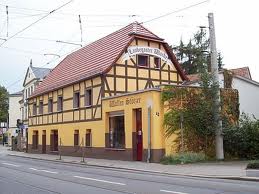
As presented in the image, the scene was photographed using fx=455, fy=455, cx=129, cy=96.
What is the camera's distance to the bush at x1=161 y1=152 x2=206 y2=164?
25172mm

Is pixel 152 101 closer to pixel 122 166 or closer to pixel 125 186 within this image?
pixel 122 166

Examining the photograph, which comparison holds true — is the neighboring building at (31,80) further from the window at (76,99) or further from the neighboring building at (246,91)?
the neighboring building at (246,91)

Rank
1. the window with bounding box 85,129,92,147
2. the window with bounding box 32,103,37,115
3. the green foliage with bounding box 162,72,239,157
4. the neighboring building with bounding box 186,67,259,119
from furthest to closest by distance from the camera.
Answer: the window with bounding box 32,103,37,115 < the window with bounding box 85,129,92,147 < the neighboring building with bounding box 186,67,259,119 < the green foliage with bounding box 162,72,239,157

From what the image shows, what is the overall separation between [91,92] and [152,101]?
8.94 m

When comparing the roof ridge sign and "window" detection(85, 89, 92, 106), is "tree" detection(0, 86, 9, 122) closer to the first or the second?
"window" detection(85, 89, 92, 106)

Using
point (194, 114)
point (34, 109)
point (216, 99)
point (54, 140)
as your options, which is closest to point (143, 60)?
point (194, 114)

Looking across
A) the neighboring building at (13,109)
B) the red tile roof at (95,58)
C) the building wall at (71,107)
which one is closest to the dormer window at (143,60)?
the red tile roof at (95,58)

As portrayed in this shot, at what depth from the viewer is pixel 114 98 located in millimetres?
30672

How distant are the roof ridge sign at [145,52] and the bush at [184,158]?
34.3 feet

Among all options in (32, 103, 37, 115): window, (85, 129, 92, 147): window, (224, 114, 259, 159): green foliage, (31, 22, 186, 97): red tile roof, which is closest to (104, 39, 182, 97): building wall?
(31, 22, 186, 97): red tile roof

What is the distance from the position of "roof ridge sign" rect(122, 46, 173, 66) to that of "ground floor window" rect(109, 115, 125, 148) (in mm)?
5236

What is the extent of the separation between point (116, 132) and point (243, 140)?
8543mm

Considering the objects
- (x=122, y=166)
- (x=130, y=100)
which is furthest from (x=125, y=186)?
(x=130, y=100)

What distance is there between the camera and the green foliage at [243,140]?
2680 cm
